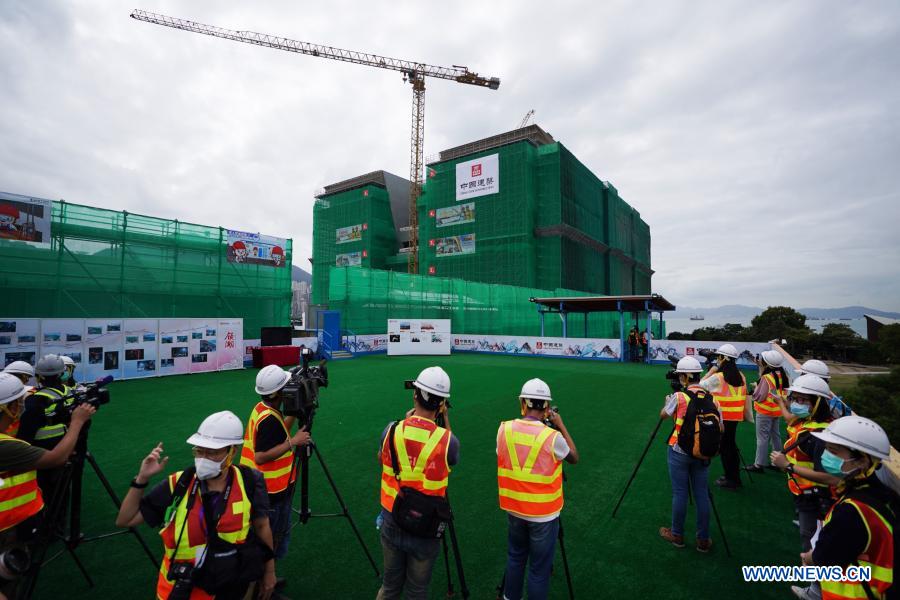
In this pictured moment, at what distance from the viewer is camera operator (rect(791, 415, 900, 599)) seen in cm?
205

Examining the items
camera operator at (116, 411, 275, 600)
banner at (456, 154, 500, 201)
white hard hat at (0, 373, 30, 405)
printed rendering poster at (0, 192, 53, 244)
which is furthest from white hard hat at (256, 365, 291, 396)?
banner at (456, 154, 500, 201)

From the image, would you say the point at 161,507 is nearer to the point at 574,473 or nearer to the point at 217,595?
the point at 217,595

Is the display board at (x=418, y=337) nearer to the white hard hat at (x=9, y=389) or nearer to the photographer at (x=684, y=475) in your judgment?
the photographer at (x=684, y=475)

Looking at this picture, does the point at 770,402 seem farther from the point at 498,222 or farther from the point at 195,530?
the point at 498,222

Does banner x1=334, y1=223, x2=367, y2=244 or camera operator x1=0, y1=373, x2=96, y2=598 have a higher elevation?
banner x1=334, y1=223, x2=367, y2=244

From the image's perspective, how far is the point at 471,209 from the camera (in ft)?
165

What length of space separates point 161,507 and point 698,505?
15.2 ft

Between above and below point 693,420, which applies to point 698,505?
below

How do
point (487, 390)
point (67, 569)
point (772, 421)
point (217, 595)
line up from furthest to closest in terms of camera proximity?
point (487, 390)
point (772, 421)
point (67, 569)
point (217, 595)

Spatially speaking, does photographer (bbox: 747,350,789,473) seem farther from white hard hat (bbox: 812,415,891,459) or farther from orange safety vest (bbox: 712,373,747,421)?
white hard hat (bbox: 812,415,891,459)

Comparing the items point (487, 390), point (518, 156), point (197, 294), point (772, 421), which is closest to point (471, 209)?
point (518, 156)

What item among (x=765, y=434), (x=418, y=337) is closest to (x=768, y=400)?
(x=765, y=434)

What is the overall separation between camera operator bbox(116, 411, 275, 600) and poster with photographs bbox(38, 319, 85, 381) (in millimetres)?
14159

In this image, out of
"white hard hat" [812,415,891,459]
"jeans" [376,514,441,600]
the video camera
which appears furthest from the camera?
the video camera
